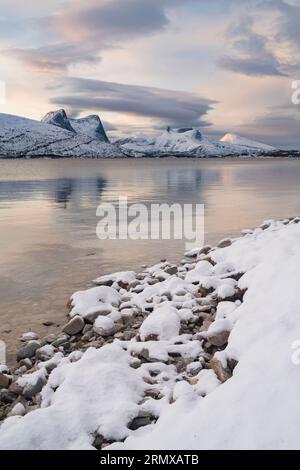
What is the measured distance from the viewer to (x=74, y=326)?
33.0 feet

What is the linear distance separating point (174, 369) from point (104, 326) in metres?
2.68

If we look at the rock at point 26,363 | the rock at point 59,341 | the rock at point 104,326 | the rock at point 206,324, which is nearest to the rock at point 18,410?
the rock at point 26,363

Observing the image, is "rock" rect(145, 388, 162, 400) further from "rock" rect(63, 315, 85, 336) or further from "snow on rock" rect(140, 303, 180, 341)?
"rock" rect(63, 315, 85, 336)

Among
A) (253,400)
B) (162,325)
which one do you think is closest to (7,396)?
(162,325)

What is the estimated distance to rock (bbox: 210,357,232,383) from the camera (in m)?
6.54

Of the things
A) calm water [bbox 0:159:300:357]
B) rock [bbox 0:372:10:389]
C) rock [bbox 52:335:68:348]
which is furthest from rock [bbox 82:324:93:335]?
rock [bbox 0:372:10:389]

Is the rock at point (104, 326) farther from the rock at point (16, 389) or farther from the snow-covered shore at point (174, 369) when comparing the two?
the rock at point (16, 389)

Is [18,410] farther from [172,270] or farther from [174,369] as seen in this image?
[172,270]

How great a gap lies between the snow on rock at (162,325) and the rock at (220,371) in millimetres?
1777

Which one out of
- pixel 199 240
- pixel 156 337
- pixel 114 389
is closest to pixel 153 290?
pixel 156 337

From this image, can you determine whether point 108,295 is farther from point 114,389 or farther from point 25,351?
point 114,389

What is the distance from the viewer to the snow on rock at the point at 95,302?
1060cm
